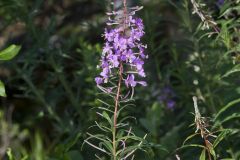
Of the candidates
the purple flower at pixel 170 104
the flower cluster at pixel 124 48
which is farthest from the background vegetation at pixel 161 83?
the flower cluster at pixel 124 48

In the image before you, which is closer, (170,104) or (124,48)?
(124,48)

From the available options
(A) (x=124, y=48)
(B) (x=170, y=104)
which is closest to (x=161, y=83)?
(B) (x=170, y=104)

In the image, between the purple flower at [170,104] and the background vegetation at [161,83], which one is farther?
the purple flower at [170,104]

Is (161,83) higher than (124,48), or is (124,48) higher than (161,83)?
(124,48)

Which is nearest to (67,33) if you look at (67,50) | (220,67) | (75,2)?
(75,2)

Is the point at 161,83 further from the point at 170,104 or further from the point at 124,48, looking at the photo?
the point at 124,48

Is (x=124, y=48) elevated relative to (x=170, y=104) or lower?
elevated

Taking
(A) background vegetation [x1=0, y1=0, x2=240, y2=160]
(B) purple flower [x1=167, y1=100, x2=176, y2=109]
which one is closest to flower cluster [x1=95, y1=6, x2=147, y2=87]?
(A) background vegetation [x1=0, y1=0, x2=240, y2=160]

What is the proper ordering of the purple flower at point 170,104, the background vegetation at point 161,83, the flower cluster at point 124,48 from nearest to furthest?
the flower cluster at point 124,48 < the background vegetation at point 161,83 < the purple flower at point 170,104

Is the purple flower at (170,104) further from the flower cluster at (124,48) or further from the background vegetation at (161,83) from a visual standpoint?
the flower cluster at (124,48)

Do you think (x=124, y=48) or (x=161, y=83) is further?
(x=161, y=83)

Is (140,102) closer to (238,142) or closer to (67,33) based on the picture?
(238,142)

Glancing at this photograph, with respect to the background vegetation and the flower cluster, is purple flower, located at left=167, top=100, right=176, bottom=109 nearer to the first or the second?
the background vegetation

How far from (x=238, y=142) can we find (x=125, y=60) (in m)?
1.20
